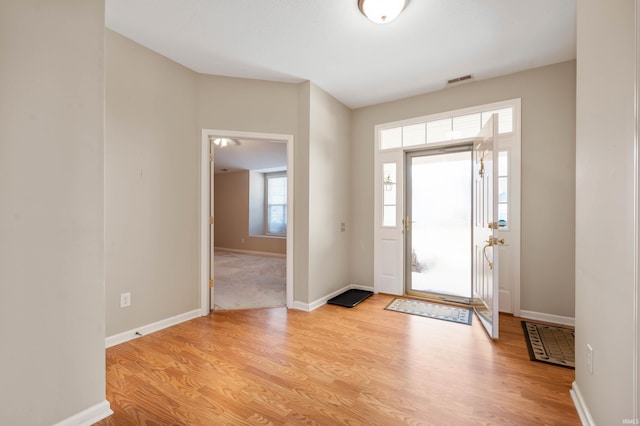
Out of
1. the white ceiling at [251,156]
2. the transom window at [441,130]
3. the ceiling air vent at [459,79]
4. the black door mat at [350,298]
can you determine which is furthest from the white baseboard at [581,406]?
the white ceiling at [251,156]

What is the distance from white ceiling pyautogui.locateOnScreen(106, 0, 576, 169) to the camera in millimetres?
2158

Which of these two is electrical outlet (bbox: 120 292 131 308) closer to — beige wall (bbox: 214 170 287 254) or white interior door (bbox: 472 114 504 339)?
white interior door (bbox: 472 114 504 339)

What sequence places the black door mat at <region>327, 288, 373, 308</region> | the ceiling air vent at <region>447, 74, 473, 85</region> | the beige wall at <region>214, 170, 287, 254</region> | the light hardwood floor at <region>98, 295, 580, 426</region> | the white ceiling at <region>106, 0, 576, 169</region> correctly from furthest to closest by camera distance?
the beige wall at <region>214, 170, 287, 254</region> < the black door mat at <region>327, 288, 373, 308</region> < the ceiling air vent at <region>447, 74, 473, 85</region> < the white ceiling at <region>106, 0, 576, 169</region> < the light hardwood floor at <region>98, 295, 580, 426</region>

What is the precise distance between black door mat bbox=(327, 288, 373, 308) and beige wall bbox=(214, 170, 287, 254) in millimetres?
3985

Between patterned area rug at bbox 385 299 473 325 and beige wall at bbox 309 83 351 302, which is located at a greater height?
beige wall at bbox 309 83 351 302

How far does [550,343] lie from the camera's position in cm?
248

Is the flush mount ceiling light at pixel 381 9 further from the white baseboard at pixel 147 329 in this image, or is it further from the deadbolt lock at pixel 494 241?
the white baseboard at pixel 147 329

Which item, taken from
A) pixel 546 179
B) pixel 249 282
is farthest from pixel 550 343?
pixel 249 282

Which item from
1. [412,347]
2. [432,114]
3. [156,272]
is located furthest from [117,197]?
[432,114]

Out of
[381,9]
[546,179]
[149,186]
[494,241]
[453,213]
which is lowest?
Result: [494,241]

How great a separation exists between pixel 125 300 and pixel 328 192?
2.54m

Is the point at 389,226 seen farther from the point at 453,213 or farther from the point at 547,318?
the point at 547,318

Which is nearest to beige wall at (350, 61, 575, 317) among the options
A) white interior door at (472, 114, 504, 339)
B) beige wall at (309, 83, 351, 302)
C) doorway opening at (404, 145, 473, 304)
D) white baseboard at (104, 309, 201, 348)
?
white interior door at (472, 114, 504, 339)

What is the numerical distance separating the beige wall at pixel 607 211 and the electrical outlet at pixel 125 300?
3.32 m
